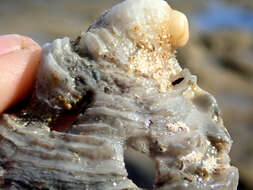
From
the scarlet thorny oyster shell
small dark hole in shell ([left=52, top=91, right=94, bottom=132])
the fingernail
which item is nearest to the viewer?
the scarlet thorny oyster shell

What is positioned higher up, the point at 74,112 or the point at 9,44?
the point at 9,44

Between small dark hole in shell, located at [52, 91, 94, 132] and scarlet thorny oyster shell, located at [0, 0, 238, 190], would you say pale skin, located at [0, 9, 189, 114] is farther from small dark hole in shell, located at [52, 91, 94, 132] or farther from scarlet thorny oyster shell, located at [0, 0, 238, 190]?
small dark hole in shell, located at [52, 91, 94, 132]

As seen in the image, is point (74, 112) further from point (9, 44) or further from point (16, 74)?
point (9, 44)

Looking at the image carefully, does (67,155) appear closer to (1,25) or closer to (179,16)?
(179,16)

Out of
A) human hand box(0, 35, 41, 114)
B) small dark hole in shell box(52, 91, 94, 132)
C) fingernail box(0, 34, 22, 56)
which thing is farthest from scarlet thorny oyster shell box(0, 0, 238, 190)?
fingernail box(0, 34, 22, 56)

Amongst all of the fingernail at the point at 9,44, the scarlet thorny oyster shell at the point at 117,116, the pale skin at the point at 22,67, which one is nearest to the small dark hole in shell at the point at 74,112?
the scarlet thorny oyster shell at the point at 117,116

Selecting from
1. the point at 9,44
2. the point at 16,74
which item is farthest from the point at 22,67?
the point at 9,44

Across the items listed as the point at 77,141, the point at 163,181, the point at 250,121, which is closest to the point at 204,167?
the point at 163,181

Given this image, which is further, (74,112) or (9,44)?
(9,44)
